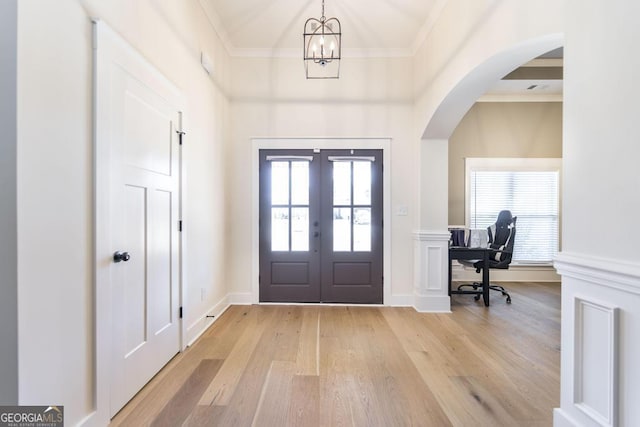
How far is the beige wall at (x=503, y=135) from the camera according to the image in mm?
5324

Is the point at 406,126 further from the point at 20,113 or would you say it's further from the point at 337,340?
the point at 20,113

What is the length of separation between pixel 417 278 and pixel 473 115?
3.28m

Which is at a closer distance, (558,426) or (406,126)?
(558,426)

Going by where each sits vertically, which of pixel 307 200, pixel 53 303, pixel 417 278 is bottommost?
pixel 417 278

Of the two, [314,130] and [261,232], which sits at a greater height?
[314,130]

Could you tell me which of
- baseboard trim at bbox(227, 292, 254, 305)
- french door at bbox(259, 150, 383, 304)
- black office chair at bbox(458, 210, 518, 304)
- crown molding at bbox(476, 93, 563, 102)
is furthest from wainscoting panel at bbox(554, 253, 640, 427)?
crown molding at bbox(476, 93, 563, 102)

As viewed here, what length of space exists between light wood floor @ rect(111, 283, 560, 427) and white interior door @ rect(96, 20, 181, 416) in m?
0.26

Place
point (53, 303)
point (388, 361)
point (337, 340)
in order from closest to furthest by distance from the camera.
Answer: point (53, 303), point (388, 361), point (337, 340)

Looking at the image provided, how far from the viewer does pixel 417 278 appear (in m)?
4.00

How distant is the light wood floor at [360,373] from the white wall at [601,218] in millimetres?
618

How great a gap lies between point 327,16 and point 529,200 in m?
4.63

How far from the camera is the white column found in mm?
3869

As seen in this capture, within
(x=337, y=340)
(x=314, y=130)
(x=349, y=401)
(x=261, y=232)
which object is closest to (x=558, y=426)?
(x=349, y=401)

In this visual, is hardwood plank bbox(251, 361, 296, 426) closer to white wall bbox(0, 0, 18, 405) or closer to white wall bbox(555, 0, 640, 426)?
white wall bbox(0, 0, 18, 405)
